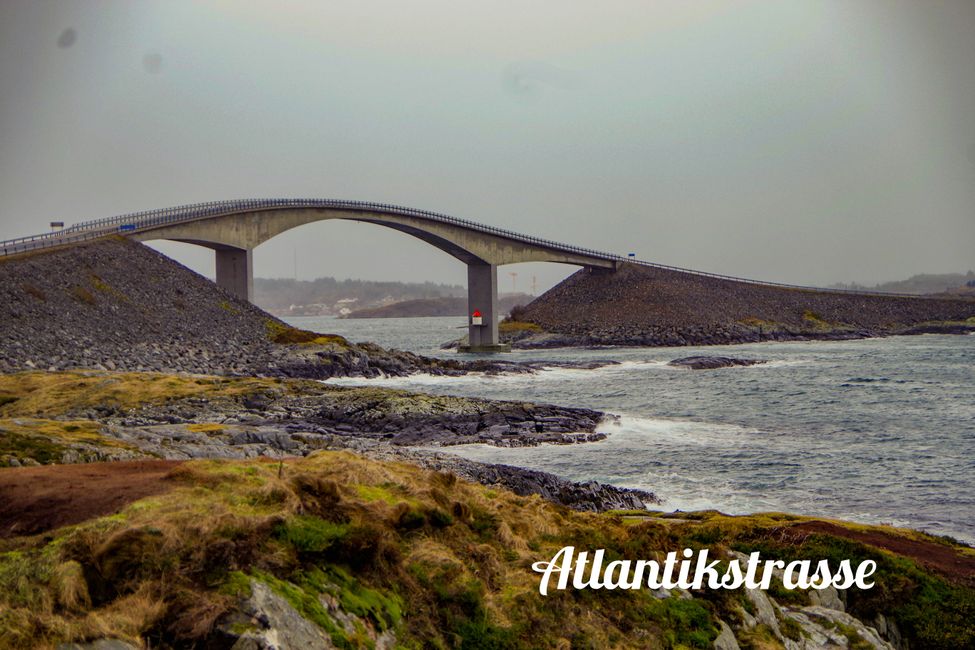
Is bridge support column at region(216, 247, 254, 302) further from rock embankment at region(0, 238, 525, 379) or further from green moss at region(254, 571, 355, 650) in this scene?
green moss at region(254, 571, 355, 650)

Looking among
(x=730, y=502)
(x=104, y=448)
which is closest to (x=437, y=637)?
(x=104, y=448)

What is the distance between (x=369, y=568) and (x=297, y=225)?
72.1m

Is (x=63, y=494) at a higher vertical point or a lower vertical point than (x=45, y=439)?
higher

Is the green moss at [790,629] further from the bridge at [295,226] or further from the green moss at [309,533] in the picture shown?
the bridge at [295,226]

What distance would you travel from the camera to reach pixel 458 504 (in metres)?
10.4

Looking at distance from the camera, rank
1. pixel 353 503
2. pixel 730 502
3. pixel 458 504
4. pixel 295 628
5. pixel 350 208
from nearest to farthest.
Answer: pixel 295 628, pixel 353 503, pixel 458 504, pixel 730 502, pixel 350 208

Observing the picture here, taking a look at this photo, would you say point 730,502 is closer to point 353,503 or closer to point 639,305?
point 353,503

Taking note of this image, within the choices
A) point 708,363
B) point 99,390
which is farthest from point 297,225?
point 99,390

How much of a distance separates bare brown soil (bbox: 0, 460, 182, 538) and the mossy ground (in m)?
0.42

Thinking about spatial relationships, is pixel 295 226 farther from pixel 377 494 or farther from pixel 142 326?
pixel 377 494

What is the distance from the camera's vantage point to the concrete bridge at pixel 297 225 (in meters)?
65.3

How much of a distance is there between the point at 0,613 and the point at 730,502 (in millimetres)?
17666

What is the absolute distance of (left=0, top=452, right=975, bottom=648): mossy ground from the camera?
6.71m

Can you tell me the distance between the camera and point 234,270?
232ft
